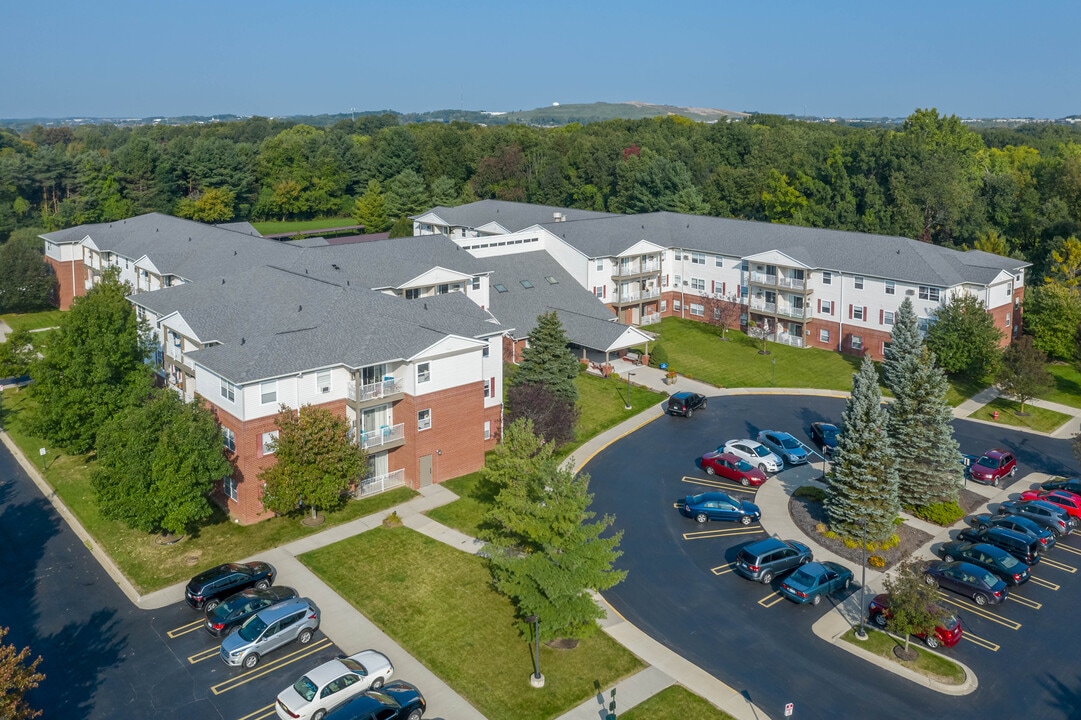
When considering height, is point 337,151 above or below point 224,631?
above

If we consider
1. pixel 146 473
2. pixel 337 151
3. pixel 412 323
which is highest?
pixel 337 151

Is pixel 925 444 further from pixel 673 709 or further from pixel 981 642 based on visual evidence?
pixel 673 709

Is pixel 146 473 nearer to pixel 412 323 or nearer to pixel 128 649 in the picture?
pixel 128 649

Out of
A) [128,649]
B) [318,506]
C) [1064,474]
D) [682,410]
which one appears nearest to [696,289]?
[682,410]

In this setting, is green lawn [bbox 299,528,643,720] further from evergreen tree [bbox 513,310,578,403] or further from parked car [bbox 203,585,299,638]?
evergreen tree [bbox 513,310,578,403]

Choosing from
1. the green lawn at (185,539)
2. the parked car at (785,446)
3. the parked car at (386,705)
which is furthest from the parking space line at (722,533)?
the parked car at (386,705)

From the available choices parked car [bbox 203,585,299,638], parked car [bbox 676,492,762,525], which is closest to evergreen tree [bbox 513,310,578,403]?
parked car [bbox 676,492,762,525]

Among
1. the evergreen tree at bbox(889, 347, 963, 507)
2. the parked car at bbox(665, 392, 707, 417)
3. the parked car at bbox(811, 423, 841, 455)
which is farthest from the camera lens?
the parked car at bbox(665, 392, 707, 417)
